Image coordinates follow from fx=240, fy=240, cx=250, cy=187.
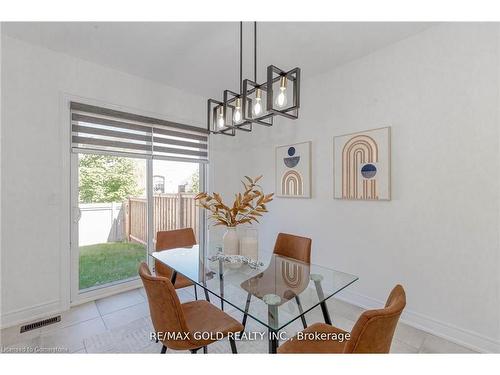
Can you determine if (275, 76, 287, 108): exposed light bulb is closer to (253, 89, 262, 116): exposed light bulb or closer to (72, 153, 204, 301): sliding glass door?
(253, 89, 262, 116): exposed light bulb

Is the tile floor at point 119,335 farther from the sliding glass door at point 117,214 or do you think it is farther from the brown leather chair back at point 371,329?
the brown leather chair back at point 371,329

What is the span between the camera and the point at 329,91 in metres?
2.80

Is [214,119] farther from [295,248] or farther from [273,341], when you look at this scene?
[273,341]

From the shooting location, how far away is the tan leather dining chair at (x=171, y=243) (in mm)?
2334

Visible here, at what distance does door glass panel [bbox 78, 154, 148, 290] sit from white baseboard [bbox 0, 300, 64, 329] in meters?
0.29

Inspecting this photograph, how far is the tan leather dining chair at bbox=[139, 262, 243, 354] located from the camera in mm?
1194

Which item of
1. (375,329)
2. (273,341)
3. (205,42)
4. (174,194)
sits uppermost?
(205,42)

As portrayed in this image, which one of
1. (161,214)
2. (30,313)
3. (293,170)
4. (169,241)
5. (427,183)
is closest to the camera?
(427,183)

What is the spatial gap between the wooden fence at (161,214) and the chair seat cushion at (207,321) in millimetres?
1710

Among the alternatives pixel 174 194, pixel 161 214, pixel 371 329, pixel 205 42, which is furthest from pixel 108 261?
pixel 371 329

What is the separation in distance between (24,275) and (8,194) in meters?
0.76

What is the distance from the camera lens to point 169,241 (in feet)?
8.20

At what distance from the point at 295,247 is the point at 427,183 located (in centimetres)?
127

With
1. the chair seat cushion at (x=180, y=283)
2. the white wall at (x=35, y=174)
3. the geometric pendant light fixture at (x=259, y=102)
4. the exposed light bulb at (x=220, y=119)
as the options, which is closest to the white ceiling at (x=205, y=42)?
the white wall at (x=35, y=174)
